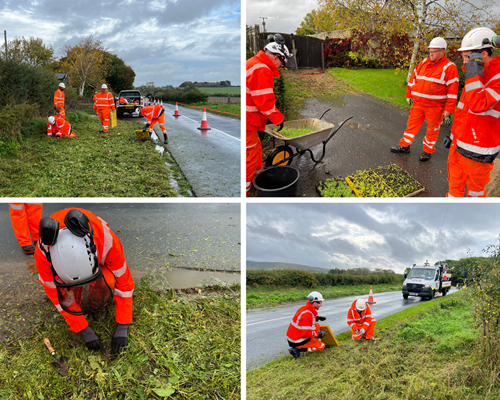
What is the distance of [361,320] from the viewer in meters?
4.75

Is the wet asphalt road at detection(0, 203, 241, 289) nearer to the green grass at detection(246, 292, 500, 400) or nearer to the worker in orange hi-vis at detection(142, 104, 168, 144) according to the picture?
the green grass at detection(246, 292, 500, 400)

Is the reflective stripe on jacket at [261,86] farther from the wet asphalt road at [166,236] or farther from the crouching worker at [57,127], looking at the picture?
the crouching worker at [57,127]

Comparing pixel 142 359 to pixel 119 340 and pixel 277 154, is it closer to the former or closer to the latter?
pixel 119 340

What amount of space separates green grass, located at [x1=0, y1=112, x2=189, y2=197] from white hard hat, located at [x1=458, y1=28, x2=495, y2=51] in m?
4.29

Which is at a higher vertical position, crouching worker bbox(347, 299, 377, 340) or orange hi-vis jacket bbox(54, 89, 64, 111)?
orange hi-vis jacket bbox(54, 89, 64, 111)

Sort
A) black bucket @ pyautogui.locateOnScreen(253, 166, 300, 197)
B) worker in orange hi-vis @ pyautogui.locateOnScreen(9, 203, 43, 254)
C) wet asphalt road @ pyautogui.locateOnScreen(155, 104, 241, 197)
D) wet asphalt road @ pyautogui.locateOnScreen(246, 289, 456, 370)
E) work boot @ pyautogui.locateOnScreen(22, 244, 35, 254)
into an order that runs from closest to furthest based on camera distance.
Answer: black bucket @ pyautogui.locateOnScreen(253, 166, 300, 197) < worker in orange hi-vis @ pyautogui.locateOnScreen(9, 203, 43, 254) < work boot @ pyautogui.locateOnScreen(22, 244, 35, 254) < wet asphalt road @ pyautogui.locateOnScreen(246, 289, 456, 370) < wet asphalt road @ pyautogui.locateOnScreen(155, 104, 241, 197)

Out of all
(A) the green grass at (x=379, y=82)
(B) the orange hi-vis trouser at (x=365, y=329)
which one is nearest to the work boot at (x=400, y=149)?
(B) the orange hi-vis trouser at (x=365, y=329)

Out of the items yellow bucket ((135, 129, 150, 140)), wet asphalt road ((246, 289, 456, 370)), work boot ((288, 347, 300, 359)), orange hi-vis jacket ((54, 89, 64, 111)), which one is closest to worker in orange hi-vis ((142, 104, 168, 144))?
yellow bucket ((135, 129, 150, 140))

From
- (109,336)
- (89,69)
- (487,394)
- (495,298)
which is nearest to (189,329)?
(109,336)

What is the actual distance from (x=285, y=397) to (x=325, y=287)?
6678 mm

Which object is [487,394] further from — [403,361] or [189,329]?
[189,329]

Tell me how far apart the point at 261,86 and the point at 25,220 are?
3.78 metres

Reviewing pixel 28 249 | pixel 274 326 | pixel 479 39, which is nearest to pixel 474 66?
pixel 479 39

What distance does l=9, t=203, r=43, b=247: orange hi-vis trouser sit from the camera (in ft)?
13.7
